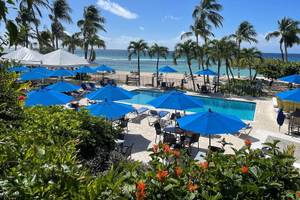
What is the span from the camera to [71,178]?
8.86 ft

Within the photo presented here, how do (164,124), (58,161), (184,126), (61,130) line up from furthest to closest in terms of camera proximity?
(164,124) < (184,126) < (61,130) < (58,161)

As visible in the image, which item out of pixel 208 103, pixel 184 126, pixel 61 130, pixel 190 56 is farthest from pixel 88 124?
pixel 190 56

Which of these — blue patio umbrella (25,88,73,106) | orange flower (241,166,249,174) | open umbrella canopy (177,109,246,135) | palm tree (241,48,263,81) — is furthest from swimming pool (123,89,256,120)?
orange flower (241,166,249,174)

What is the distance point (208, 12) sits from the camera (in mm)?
32375

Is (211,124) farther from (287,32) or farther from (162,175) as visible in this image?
(287,32)

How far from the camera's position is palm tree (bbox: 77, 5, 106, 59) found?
4086 centimetres

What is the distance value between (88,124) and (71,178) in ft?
18.2

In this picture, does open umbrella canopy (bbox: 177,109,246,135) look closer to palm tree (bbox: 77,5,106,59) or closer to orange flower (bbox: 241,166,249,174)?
orange flower (bbox: 241,166,249,174)

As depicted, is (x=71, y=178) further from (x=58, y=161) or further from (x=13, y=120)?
(x=13, y=120)

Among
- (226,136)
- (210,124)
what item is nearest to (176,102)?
(226,136)

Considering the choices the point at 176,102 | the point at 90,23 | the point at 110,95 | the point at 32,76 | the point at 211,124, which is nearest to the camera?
the point at 211,124

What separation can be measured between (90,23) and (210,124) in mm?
35212

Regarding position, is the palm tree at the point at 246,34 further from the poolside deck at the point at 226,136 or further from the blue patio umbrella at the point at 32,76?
the blue patio umbrella at the point at 32,76

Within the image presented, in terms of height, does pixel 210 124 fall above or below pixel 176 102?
below
